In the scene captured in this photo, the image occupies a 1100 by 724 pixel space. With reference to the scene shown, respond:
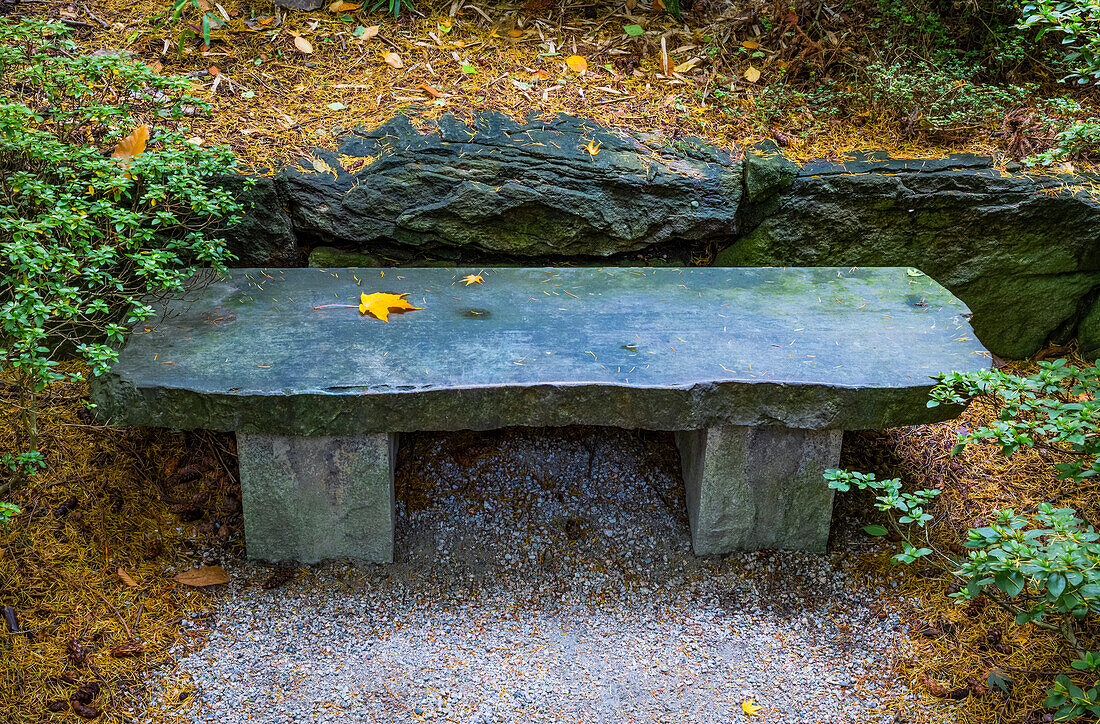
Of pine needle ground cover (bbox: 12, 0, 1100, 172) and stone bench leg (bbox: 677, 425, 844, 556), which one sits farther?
pine needle ground cover (bbox: 12, 0, 1100, 172)

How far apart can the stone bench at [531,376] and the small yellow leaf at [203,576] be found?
112 millimetres

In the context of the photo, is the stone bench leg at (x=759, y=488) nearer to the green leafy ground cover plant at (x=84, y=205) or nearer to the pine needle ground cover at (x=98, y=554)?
the pine needle ground cover at (x=98, y=554)

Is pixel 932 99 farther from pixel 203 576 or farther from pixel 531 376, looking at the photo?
pixel 203 576

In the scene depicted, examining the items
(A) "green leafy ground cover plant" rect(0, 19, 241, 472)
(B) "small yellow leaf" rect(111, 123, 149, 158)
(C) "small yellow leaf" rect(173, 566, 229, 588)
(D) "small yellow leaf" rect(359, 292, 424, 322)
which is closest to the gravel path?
(C) "small yellow leaf" rect(173, 566, 229, 588)

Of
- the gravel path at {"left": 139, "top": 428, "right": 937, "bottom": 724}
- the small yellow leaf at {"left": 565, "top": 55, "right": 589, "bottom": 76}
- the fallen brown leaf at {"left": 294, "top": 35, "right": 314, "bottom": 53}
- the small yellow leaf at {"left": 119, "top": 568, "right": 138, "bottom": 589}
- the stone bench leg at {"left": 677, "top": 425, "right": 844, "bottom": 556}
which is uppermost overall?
the fallen brown leaf at {"left": 294, "top": 35, "right": 314, "bottom": 53}

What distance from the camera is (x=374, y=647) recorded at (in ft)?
7.89

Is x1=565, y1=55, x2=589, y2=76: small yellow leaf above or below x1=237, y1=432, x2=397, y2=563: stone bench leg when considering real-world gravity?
above

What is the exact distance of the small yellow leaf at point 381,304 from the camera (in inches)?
105

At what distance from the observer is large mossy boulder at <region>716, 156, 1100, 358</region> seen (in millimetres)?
3346

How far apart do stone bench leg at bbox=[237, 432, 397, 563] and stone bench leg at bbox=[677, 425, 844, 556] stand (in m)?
1.01

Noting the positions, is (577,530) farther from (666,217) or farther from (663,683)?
(666,217)

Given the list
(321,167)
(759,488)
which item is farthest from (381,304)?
(759,488)

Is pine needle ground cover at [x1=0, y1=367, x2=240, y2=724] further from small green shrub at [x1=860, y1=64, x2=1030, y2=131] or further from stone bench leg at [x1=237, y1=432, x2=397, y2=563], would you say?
small green shrub at [x1=860, y1=64, x2=1030, y2=131]

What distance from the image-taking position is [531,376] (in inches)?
92.8
